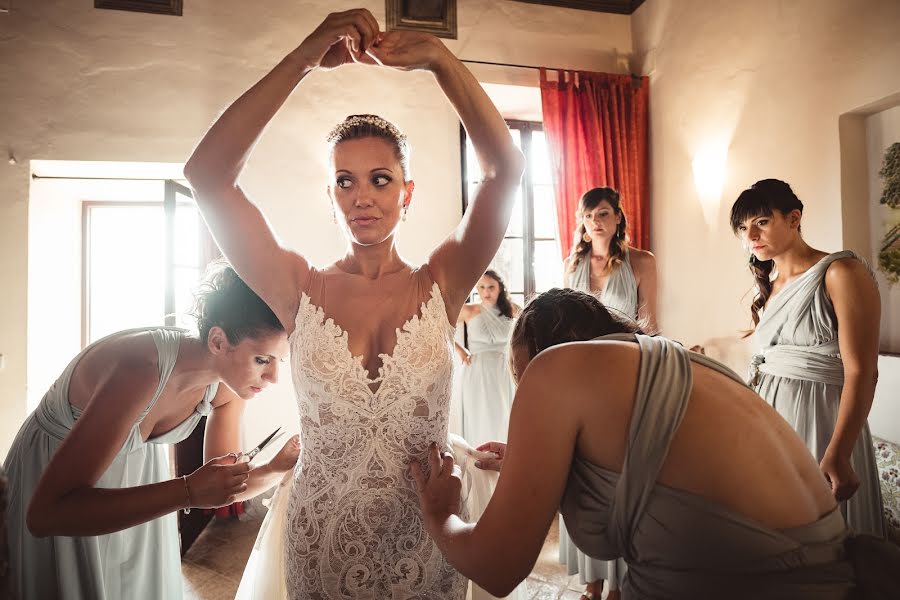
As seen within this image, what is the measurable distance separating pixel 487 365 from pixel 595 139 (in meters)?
2.18

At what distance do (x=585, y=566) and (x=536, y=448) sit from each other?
219 cm

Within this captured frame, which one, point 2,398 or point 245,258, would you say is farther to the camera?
point 2,398

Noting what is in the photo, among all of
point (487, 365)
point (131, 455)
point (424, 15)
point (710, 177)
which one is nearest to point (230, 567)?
point (131, 455)

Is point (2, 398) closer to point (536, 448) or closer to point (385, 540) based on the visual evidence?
point (385, 540)

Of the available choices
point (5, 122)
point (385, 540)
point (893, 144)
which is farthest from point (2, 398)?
point (893, 144)

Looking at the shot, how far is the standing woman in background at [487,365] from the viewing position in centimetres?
446

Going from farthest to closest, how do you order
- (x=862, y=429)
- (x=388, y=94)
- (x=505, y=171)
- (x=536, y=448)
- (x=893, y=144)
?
(x=388, y=94), (x=893, y=144), (x=862, y=429), (x=505, y=171), (x=536, y=448)

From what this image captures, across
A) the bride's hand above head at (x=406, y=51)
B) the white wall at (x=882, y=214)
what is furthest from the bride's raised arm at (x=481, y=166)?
the white wall at (x=882, y=214)

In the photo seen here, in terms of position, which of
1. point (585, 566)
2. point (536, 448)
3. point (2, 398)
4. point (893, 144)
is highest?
point (893, 144)

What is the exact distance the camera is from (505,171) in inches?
47.6

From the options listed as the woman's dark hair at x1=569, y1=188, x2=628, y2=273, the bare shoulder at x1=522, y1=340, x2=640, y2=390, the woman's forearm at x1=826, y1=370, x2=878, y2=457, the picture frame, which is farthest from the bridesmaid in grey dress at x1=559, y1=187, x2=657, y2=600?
the picture frame

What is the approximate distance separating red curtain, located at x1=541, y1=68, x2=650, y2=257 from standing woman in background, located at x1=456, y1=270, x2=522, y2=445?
28.9 inches

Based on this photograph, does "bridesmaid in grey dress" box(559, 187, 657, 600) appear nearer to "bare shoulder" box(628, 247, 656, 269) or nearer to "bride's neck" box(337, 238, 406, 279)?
"bare shoulder" box(628, 247, 656, 269)

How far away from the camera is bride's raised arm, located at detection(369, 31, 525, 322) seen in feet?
3.82
